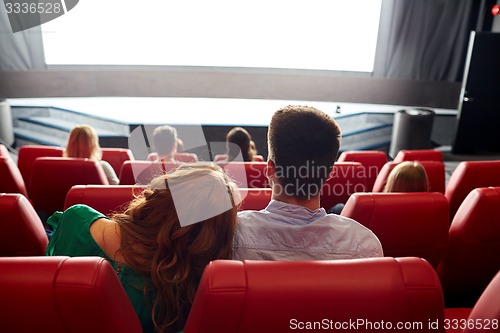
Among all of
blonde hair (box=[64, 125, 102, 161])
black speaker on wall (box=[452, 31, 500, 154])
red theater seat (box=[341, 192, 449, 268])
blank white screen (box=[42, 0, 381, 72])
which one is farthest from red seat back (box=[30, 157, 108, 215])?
black speaker on wall (box=[452, 31, 500, 154])

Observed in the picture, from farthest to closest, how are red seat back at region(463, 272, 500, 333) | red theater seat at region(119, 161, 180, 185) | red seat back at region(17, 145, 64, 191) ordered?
red seat back at region(17, 145, 64, 191)
red theater seat at region(119, 161, 180, 185)
red seat back at region(463, 272, 500, 333)

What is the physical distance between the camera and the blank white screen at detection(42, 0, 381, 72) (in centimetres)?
612

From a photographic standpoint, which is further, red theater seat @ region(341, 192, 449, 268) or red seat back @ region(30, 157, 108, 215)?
red seat back @ region(30, 157, 108, 215)

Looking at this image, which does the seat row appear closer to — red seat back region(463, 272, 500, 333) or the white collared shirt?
red seat back region(463, 272, 500, 333)

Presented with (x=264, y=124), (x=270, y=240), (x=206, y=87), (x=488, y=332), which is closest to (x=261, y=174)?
(x=270, y=240)

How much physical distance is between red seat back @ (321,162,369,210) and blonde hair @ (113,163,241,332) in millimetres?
1538

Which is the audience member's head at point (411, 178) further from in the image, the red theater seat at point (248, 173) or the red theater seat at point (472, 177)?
the red theater seat at point (248, 173)

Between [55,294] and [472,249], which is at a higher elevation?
[55,294]

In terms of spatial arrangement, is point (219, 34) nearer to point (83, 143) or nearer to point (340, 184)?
point (83, 143)

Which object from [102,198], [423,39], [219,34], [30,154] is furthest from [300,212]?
[423,39]

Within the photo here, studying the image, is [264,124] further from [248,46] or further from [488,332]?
[488,332]

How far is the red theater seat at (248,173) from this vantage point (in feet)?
8.29

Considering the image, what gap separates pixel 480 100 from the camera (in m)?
5.34

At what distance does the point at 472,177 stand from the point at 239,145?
5.41 feet
